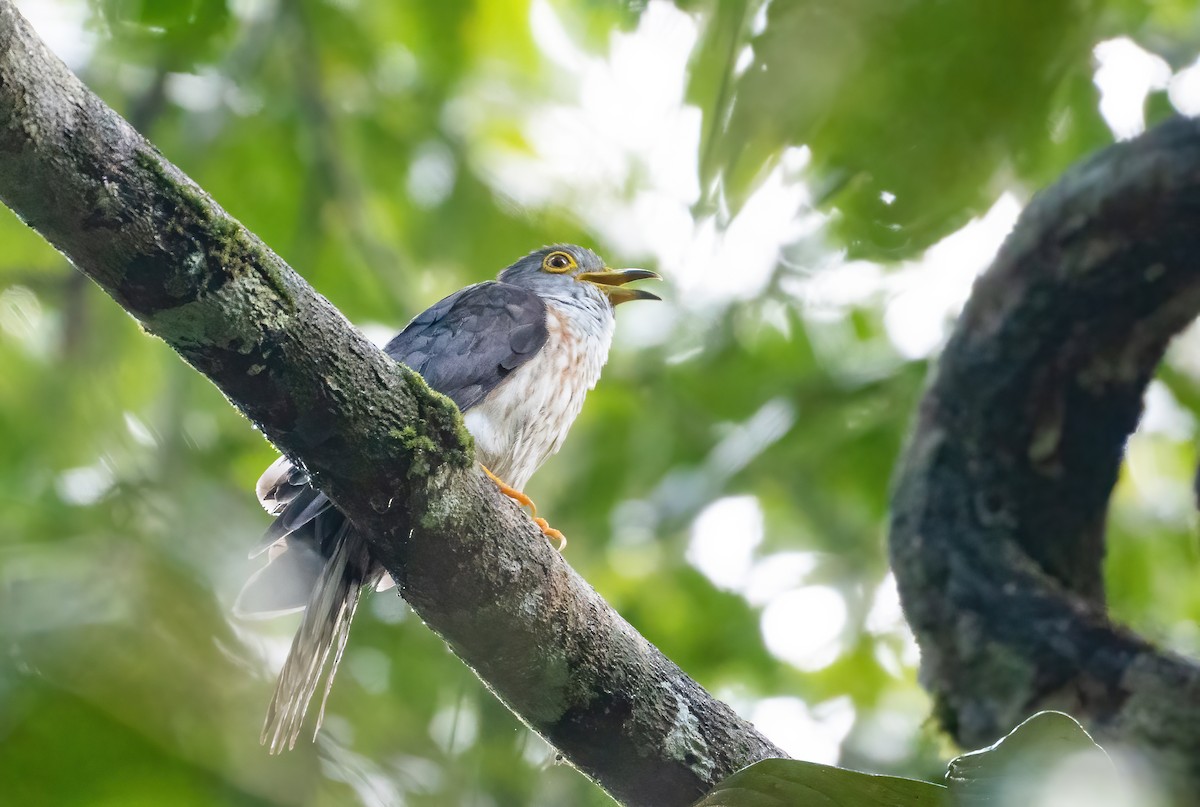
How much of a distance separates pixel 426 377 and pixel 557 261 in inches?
69.6

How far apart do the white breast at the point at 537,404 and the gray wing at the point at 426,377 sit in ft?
0.18

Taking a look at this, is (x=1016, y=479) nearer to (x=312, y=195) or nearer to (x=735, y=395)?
(x=735, y=395)

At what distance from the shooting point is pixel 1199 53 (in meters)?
4.39

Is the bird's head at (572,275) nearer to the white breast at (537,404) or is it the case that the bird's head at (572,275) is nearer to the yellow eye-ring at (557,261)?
the yellow eye-ring at (557,261)

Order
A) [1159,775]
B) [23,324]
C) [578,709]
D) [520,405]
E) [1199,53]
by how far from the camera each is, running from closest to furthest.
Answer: [578,709], [1159,775], [520,405], [1199,53], [23,324]

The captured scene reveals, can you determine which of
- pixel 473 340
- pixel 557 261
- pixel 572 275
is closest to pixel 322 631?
pixel 473 340

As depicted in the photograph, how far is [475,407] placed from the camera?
13.0 ft

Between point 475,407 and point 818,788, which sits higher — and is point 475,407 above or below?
above

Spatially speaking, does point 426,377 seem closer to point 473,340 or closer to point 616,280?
point 473,340

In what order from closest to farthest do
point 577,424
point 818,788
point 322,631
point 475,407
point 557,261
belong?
1. point 818,788
2. point 322,631
3. point 475,407
4. point 557,261
5. point 577,424

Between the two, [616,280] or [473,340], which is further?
[616,280]

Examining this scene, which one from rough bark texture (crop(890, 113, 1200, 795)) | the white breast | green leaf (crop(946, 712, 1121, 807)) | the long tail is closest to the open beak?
the white breast

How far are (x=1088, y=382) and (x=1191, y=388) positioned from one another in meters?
2.57

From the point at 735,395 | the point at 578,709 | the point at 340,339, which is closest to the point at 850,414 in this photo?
the point at 735,395
